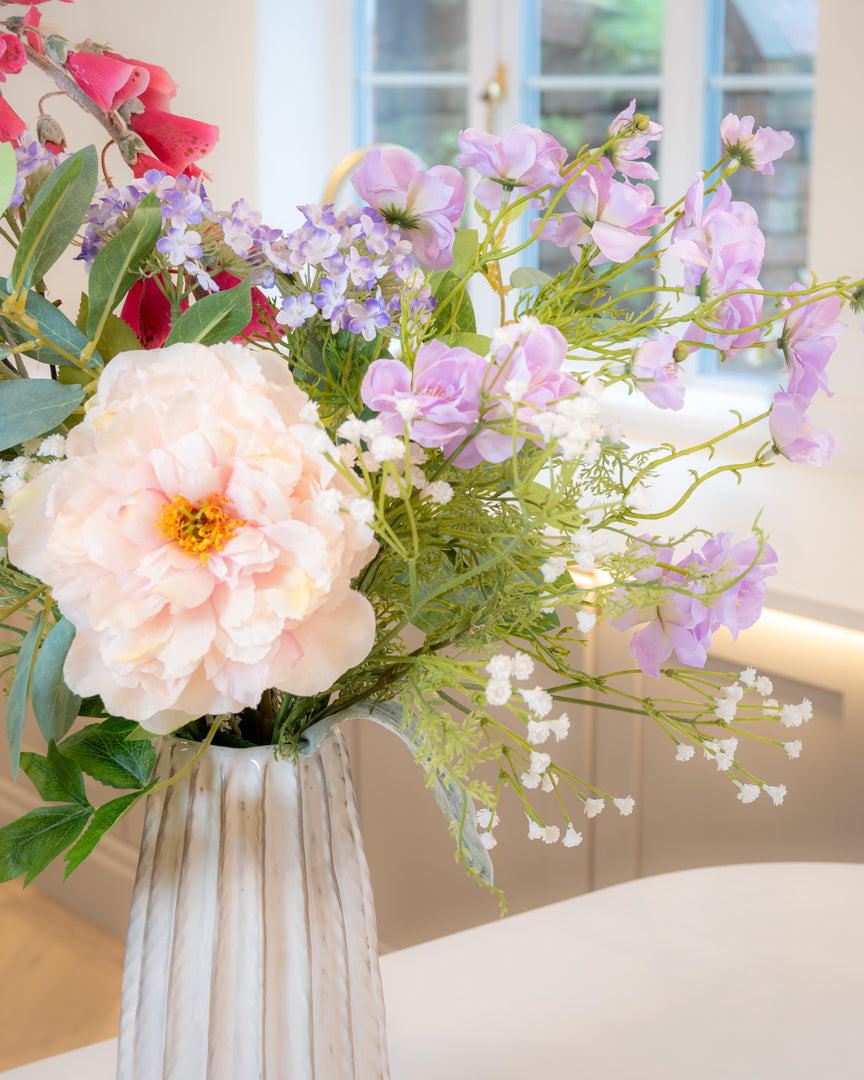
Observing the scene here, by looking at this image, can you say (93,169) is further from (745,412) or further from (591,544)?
(745,412)

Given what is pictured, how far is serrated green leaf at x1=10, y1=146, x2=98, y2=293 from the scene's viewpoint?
41 cm

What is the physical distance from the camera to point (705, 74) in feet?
7.57

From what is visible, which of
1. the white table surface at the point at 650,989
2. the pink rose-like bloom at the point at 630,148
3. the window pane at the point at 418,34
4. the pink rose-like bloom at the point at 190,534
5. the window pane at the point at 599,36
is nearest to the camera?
the pink rose-like bloom at the point at 190,534

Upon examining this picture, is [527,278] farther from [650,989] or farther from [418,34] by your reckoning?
[418,34]

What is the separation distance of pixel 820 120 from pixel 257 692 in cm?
143

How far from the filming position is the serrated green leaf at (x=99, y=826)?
0.46 meters

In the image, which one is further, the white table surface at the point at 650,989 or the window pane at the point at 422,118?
the window pane at the point at 422,118

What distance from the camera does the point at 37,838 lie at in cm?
50

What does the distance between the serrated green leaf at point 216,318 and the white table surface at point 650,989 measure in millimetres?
481

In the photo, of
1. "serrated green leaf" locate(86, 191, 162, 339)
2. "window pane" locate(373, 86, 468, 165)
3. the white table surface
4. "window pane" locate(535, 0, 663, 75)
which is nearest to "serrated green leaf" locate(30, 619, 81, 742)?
"serrated green leaf" locate(86, 191, 162, 339)

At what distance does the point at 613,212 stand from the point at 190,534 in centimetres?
19

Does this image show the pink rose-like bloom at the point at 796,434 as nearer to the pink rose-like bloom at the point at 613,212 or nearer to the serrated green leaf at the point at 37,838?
the pink rose-like bloom at the point at 613,212

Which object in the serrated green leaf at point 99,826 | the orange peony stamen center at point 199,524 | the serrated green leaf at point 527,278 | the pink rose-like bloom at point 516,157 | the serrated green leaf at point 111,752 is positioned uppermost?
the pink rose-like bloom at point 516,157

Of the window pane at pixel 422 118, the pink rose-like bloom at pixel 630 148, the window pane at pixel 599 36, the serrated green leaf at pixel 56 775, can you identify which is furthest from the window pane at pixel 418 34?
the serrated green leaf at pixel 56 775
